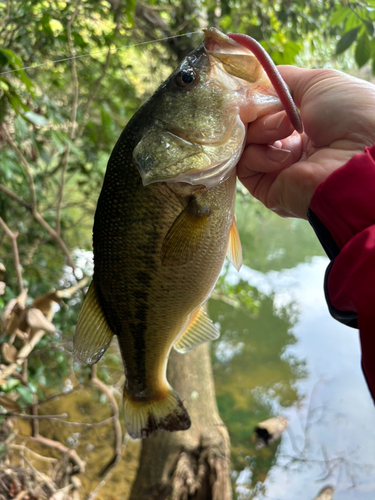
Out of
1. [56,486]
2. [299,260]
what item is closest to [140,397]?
[56,486]

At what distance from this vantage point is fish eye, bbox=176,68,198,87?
832 millimetres

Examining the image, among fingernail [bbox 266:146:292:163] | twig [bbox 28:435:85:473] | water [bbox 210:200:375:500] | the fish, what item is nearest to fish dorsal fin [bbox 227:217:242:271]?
the fish

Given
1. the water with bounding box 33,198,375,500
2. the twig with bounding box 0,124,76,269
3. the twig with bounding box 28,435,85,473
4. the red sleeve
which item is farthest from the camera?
the water with bounding box 33,198,375,500

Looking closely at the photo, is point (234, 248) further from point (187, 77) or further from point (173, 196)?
point (187, 77)

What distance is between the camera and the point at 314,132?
→ 878 millimetres

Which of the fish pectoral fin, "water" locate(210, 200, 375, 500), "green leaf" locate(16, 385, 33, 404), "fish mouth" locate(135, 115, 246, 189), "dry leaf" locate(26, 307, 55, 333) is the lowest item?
"water" locate(210, 200, 375, 500)

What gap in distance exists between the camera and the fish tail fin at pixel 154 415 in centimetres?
102

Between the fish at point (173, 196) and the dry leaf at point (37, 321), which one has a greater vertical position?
the fish at point (173, 196)

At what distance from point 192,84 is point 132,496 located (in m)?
2.40

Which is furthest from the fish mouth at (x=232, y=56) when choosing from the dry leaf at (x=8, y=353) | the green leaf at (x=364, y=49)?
the dry leaf at (x=8, y=353)

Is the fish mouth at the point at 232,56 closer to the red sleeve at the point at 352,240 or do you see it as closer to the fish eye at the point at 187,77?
the fish eye at the point at 187,77

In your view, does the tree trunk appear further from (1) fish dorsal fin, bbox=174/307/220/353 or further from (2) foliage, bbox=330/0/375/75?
(2) foliage, bbox=330/0/375/75

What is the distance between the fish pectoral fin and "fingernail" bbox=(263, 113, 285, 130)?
0.23 m

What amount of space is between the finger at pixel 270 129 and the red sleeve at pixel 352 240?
0.15 meters
